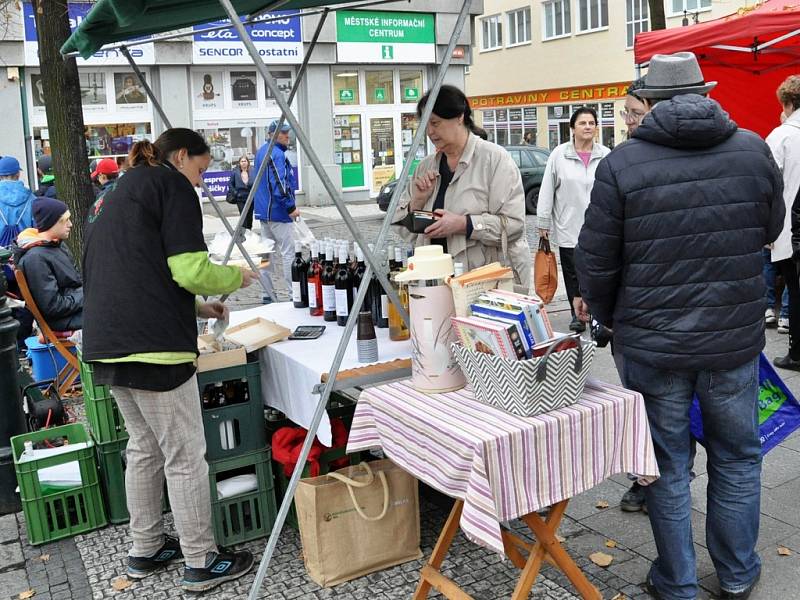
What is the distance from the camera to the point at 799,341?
616 centimetres

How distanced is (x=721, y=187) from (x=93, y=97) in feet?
60.8

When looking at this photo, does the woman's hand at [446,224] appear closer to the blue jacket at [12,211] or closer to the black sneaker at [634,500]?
the black sneaker at [634,500]

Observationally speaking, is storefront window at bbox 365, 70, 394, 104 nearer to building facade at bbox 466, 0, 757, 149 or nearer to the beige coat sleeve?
building facade at bbox 466, 0, 757, 149

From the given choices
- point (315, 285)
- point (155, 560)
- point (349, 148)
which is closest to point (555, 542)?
point (155, 560)

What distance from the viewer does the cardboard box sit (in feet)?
12.5

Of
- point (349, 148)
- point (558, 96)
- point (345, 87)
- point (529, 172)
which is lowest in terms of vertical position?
point (529, 172)

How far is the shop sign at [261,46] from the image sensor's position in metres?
19.4

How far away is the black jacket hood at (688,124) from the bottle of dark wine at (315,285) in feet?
6.57

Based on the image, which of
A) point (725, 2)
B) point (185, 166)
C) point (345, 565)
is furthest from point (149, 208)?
point (725, 2)

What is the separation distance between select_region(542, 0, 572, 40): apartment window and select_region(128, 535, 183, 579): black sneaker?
30.0 metres

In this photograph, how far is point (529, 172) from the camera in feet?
57.6

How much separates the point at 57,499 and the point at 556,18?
3073 centimetres

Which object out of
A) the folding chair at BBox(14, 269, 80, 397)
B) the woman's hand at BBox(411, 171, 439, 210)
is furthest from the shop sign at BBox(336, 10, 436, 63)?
the woman's hand at BBox(411, 171, 439, 210)

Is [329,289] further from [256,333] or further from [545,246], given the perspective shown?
[545,246]
